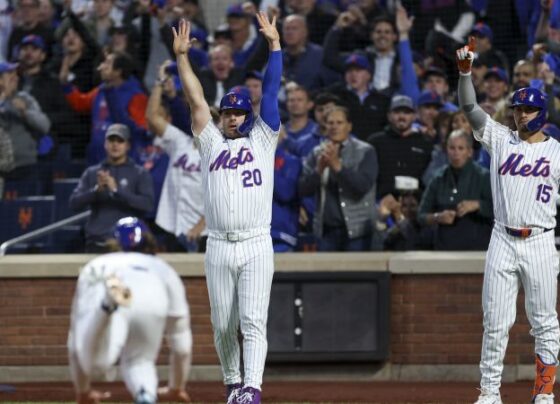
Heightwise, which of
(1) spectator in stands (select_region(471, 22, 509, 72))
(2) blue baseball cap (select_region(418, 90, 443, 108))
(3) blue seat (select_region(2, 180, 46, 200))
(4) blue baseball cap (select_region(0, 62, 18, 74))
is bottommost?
(3) blue seat (select_region(2, 180, 46, 200))

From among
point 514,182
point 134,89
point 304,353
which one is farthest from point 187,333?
point 134,89

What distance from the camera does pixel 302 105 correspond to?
12.0m

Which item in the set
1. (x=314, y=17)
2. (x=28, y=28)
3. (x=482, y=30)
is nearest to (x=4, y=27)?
(x=28, y=28)

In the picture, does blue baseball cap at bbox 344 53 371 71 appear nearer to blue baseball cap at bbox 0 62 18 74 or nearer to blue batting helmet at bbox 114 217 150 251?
blue baseball cap at bbox 0 62 18 74

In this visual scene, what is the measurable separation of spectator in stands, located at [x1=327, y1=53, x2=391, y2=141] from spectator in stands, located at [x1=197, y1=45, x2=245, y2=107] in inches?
38.9

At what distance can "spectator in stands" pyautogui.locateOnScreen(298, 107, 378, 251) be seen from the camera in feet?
37.1

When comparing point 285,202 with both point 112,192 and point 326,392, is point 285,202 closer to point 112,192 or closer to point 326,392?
point 112,192

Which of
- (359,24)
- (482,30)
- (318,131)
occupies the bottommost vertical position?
(318,131)

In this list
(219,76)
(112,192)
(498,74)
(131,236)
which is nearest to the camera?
(131,236)

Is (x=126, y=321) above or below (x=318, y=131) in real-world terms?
below

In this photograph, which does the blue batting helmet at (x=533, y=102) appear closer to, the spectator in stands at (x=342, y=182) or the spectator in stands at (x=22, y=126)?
the spectator in stands at (x=342, y=182)

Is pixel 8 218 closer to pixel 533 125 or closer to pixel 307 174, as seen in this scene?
pixel 307 174

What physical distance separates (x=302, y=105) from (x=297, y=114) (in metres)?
0.11

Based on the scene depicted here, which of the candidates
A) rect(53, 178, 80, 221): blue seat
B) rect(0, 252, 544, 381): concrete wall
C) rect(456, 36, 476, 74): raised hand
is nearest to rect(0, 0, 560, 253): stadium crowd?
rect(53, 178, 80, 221): blue seat
